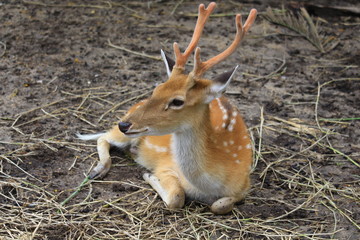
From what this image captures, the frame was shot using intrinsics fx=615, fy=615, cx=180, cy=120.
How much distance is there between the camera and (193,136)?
4172 millimetres

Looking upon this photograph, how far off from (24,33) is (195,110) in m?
3.77

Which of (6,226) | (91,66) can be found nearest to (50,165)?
(6,226)

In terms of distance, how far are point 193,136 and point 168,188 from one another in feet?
1.81

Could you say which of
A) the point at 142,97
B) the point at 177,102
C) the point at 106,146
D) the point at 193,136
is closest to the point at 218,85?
the point at 177,102

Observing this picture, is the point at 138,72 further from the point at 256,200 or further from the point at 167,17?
the point at 256,200

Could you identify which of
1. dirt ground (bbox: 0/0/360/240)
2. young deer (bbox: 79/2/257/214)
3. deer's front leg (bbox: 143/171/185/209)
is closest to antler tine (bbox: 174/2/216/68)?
young deer (bbox: 79/2/257/214)

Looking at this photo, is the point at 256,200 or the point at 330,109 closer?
the point at 256,200

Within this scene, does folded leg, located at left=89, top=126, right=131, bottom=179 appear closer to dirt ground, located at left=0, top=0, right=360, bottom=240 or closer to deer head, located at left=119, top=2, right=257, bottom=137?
dirt ground, located at left=0, top=0, right=360, bottom=240

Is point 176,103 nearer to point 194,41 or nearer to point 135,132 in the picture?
point 135,132

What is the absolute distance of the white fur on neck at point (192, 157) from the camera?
13.7 ft

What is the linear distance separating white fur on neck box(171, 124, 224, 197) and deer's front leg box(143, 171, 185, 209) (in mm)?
149

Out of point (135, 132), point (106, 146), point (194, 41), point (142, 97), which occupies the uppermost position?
point (194, 41)

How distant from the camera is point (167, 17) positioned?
317 inches

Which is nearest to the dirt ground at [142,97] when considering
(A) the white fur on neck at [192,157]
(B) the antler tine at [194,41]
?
(A) the white fur on neck at [192,157]
